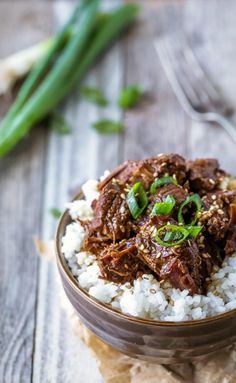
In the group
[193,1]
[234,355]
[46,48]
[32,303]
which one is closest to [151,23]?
[193,1]

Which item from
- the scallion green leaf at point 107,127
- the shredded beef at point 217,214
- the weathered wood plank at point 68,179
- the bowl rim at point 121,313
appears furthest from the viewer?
the scallion green leaf at point 107,127

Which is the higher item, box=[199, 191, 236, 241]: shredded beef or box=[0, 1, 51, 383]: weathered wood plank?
box=[199, 191, 236, 241]: shredded beef

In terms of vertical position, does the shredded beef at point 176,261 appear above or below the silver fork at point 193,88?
above

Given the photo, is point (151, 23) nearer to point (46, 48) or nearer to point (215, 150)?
point (46, 48)

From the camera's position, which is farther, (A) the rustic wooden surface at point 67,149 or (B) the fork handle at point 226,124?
(B) the fork handle at point 226,124

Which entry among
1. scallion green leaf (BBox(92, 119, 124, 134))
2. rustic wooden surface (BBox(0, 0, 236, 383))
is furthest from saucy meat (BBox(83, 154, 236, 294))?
scallion green leaf (BBox(92, 119, 124, 134))

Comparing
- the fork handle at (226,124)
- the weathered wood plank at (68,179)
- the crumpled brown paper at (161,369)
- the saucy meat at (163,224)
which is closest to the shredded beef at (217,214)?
the saucy meat at (163,224)

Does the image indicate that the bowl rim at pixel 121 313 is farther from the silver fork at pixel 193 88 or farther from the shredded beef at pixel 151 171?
the silver fork at pixel 193 88

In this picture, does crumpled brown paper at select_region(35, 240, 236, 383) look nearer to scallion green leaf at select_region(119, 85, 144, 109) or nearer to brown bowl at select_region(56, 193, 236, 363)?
brown bowl at select_region(56, 193, 236, 363)
